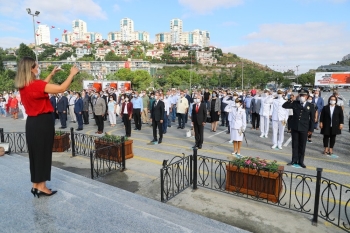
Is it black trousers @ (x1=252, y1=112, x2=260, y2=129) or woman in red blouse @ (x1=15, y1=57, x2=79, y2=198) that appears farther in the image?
black trousers @ (x1=252, y1=112, x2=260, y2=129)

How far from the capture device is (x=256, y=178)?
4.93m

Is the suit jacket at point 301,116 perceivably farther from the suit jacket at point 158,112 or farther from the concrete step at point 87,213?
the suit jacket at point 158,112

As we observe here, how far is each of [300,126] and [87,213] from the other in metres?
6.10

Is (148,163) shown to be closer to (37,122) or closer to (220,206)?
(220,206)

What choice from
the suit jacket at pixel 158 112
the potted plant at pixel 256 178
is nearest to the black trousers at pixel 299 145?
the potted plant at pixel 256 178

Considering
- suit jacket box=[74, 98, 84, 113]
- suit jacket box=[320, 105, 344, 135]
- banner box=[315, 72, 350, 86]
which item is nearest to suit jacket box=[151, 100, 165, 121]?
suit jacket box=[74, 98, 84, 113]

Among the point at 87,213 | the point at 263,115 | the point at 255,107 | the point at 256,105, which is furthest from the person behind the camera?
the point at 255,107

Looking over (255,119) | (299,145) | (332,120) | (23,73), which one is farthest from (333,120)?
(23,73)

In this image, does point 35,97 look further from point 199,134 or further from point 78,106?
point 78,106

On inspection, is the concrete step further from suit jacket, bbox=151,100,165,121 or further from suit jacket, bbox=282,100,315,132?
suit jacket, bbox=151,100,165,121

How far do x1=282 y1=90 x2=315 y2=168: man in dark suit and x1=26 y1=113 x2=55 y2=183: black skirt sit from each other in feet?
20.9

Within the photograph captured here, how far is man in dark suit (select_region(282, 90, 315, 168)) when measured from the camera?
7020mm

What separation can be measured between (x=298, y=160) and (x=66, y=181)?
A: 627cm

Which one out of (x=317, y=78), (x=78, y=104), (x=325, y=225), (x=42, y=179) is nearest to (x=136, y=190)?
(x=42, y=179)
